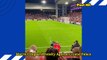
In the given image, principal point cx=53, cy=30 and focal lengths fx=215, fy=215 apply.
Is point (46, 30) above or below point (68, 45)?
above

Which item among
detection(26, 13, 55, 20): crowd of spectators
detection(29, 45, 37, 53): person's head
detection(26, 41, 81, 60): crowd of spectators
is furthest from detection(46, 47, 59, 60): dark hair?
detection(26, 13, 55, 20): crowd of spectators

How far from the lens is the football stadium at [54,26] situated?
1979 millimetres

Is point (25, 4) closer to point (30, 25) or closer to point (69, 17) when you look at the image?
point (30, 25)

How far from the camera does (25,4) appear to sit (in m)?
1.93

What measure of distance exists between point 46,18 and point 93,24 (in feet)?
1.45

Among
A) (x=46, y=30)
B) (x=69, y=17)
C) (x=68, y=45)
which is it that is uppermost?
(x=69, y=17)

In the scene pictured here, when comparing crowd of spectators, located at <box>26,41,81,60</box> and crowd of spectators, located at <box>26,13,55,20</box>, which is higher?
crowd of spectators, located at <box>26,13,55,20</box>

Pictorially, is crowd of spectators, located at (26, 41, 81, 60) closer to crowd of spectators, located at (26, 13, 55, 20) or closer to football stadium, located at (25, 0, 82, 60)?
football stadium, located at (25, 0, 82, 60)

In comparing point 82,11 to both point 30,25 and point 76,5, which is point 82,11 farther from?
point 30,25

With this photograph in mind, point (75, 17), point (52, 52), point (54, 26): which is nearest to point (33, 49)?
point (52, 52)

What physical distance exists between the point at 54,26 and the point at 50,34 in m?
0.08

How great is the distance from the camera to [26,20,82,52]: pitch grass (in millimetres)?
1985
